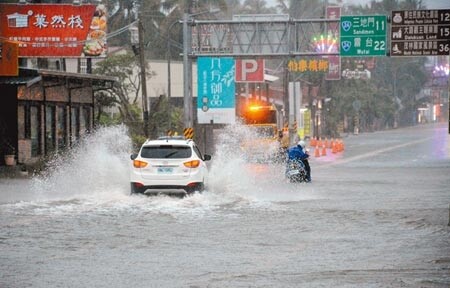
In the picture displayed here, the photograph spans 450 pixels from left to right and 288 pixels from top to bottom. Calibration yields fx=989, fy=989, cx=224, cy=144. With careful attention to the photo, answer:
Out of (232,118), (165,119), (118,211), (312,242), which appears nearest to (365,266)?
(312,242)

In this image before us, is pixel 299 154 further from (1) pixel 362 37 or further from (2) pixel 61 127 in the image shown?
(2) pixel 61 127

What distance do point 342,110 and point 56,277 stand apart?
320 ft

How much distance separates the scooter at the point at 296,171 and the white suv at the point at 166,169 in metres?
8.17

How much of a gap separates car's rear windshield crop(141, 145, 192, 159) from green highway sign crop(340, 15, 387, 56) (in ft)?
74.3

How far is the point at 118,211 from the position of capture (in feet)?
71.9

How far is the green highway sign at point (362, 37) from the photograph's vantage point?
151 feet

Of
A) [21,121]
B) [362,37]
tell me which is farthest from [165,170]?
[362,37]

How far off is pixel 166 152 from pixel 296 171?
8.76 metres

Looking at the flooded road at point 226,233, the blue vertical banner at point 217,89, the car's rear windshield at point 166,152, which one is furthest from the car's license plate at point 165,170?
the blue vertical banner at point 217,89

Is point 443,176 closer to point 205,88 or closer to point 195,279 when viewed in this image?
point 205,88

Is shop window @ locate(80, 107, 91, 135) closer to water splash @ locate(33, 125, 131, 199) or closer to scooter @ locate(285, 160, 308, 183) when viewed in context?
water splash @ locate(33, 125, 131, 199)

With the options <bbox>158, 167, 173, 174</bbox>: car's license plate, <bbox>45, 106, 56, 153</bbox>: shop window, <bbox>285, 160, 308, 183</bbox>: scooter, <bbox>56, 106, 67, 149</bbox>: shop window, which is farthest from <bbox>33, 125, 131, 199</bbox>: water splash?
<bbox>285, 160, 308, 183</bbox>: scooter

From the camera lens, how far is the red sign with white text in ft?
147

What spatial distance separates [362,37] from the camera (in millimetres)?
46250
